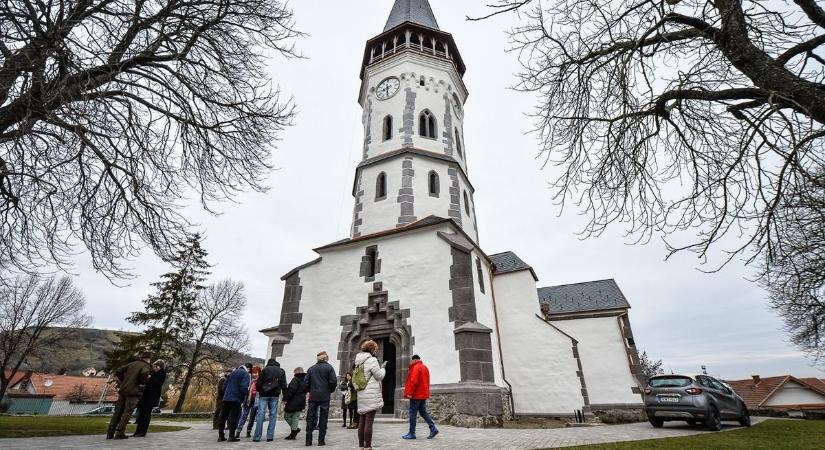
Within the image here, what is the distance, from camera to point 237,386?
7.69 metres

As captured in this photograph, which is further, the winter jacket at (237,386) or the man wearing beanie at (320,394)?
the winter jacket at (237,386)

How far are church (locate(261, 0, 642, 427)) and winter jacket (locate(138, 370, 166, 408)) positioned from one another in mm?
4254

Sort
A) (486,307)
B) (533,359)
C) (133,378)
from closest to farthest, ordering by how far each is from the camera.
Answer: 1. (133,378)
2. (486,307)
3. (533,359)

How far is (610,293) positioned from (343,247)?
1520cm

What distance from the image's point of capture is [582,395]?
14141 millimetres

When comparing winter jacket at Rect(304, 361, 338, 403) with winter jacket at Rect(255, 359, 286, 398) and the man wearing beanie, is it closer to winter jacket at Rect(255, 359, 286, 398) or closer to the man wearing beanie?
the man wearing beanie

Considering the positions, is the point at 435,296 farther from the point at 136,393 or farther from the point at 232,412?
the point at 136,393

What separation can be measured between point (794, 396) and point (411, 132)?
44338mm

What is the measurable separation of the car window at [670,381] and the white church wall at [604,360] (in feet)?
27.7

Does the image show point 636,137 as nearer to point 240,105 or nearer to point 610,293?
point 240,105

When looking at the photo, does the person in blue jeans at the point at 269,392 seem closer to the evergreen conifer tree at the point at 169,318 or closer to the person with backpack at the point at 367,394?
the person with backpack at the point at 367,394

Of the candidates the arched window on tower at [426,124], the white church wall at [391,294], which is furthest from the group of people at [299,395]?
the arched window on tower at [426,124]

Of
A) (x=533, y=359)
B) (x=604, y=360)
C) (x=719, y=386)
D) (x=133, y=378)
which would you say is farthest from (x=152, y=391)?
(x=604, y=360)

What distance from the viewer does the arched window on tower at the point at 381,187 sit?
1742 cm
